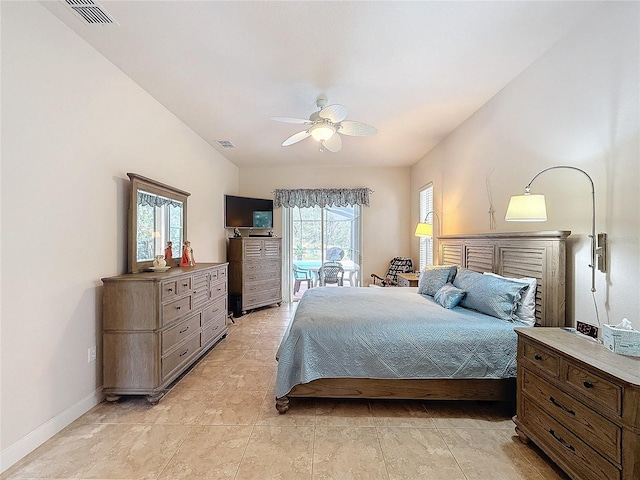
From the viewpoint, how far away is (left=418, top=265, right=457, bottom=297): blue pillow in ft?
10.3

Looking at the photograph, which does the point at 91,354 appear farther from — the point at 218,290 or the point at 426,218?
the point at 426,218

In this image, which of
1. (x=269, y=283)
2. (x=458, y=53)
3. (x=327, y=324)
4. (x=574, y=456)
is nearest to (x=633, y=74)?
(x=458, y=53)

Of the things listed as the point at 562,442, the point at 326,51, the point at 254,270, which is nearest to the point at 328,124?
the point at 326,51

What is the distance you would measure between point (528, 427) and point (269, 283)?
4.30 metres

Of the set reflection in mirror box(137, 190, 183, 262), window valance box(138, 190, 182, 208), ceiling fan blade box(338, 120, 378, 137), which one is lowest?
reflection in mirror box(137, 190, 183, 262)

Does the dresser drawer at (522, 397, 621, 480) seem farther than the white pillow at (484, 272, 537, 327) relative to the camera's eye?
No

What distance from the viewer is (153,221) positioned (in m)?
2.98

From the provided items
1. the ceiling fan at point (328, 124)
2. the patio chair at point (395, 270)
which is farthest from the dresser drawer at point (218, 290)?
the patio chair at point (395, 270)

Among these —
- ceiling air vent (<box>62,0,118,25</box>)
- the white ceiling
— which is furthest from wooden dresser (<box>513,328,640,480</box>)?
ceiling air vent (<box>62,0,118,25</box>)

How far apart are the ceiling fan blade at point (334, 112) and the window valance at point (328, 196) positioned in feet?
10.3

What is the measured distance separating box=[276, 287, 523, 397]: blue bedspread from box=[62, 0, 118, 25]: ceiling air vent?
2.51 meters

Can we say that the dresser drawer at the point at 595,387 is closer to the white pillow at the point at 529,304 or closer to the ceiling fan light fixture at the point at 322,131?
the white pillow at the point at 529,304

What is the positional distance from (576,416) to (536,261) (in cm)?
118

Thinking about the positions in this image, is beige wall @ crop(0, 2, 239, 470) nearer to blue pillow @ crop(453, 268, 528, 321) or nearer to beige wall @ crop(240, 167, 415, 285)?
blue pillow @ crop(453, 268, 528, 321)
